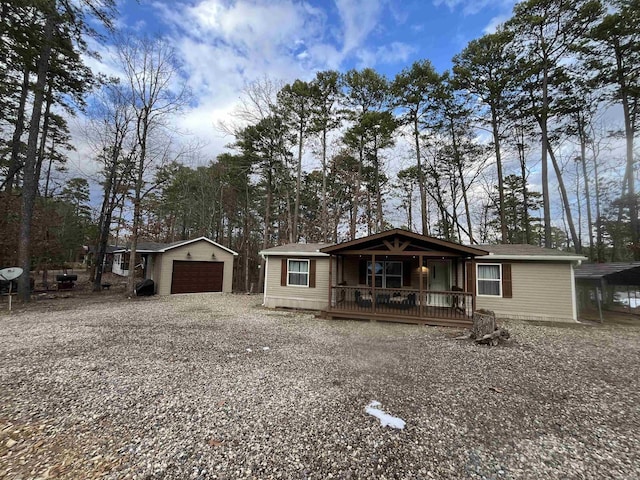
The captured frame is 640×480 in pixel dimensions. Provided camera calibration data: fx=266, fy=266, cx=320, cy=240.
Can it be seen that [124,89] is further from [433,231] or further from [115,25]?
[433,231]

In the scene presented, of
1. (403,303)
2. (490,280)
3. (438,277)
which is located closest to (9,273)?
(403,303)

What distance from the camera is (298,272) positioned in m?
10.9

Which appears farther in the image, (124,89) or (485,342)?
(124,89)

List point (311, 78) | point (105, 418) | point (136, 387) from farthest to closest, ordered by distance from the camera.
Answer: point (311, 78)
point (136, 387)
point (105, 418)

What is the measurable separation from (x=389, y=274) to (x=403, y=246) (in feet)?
8.89

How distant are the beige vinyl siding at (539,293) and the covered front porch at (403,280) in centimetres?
136

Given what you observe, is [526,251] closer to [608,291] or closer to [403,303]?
[403,303]

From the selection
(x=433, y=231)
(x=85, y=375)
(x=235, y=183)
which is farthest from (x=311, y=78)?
(x=85, y=375)

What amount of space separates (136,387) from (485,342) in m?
6.83

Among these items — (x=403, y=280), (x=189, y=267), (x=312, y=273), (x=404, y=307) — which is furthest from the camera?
(x=189, y=267)

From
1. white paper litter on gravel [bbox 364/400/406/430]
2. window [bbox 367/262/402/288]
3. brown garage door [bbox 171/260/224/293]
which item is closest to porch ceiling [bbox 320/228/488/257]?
window [bbox 367/262/402/288]

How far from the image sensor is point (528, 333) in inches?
280

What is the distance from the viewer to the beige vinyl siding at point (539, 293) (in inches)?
342

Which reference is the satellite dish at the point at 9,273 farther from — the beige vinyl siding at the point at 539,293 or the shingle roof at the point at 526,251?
the beige vinyl siding at the point at 539,293
